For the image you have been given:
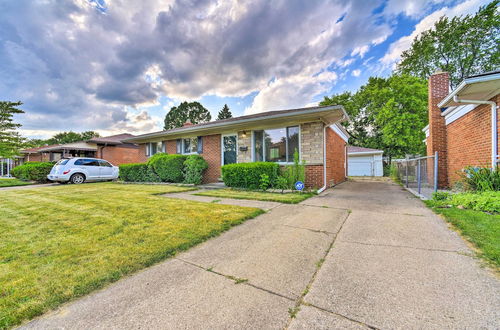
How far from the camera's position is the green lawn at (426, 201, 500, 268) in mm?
2085

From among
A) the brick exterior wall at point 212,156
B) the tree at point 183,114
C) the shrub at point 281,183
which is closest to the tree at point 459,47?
the brick exterior wall at point 212,156

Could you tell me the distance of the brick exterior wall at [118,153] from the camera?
18.5 meters

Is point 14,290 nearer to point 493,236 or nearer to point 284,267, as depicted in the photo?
point 284,267

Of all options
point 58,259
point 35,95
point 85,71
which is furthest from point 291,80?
point 35,95

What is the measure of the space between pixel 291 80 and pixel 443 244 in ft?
39.3

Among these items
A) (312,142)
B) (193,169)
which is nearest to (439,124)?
(312,142)

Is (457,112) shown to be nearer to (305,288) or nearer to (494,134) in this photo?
(494,134)

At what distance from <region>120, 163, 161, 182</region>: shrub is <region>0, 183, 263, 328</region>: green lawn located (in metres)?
5.92

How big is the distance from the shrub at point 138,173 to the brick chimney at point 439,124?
12.9m

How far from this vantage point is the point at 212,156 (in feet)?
32.6

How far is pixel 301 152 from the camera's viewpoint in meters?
7.49

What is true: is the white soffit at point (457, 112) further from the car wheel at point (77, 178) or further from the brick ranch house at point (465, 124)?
the car wheel at point (77, 178)

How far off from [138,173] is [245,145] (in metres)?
6.65

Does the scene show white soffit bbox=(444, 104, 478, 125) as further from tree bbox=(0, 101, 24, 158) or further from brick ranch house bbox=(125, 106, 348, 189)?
tree bbox=(0, 101, 24, 158)
